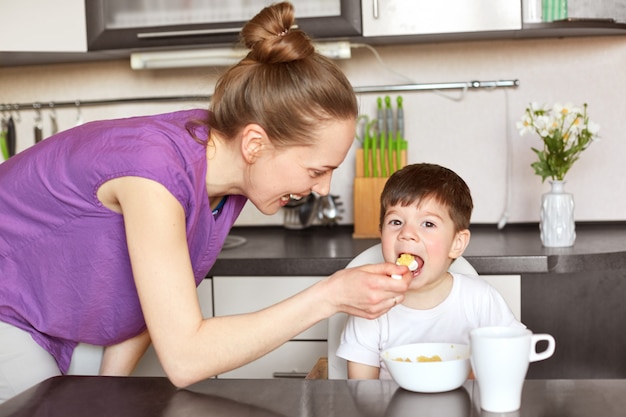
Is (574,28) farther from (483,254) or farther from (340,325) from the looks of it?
(340,325)

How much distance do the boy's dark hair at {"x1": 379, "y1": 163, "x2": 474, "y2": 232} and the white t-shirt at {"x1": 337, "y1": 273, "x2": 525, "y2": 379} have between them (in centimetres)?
15

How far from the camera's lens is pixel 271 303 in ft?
7.73

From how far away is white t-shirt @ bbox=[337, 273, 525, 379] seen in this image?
169 centimetres

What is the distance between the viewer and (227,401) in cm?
117

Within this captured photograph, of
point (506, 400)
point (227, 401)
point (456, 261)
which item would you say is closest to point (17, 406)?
point (227, 401)

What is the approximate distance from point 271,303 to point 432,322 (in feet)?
2.39

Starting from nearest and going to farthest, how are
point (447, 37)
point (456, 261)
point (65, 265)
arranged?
point (65, 265) → point (456, 261) → point (447, 37)

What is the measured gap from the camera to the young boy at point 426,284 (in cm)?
170

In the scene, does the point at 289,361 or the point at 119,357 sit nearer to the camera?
the point at 119,357

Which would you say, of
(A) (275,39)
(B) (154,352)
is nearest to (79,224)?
(A) (275,39)

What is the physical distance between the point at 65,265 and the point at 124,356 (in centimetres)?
29

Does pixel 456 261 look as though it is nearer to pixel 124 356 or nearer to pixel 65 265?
pixel 124 356

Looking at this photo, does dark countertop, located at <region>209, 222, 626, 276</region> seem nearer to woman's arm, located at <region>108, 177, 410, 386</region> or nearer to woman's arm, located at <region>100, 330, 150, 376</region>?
woman's arm, located at <region>100, 330, 150, 376</region>

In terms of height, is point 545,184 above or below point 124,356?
above
